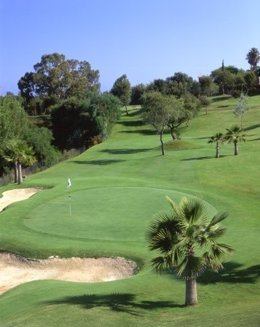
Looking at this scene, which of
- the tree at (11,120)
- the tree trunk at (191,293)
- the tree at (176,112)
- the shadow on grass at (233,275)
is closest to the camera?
the tree trunk at (191,293)

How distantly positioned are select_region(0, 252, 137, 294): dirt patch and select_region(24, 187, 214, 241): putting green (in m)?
2.28

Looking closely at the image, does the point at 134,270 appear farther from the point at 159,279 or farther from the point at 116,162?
Result: the point at 116,162

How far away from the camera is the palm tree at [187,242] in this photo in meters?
15.1

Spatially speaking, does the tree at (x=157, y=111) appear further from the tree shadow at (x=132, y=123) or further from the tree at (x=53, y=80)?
the tree at (x=53, y=80)

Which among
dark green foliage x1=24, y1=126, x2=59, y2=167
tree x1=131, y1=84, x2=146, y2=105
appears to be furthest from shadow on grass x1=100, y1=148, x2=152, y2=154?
tree x1=131, y1=84, x2=146, y2=105

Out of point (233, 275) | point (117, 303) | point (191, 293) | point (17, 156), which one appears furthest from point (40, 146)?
point (191, 293)

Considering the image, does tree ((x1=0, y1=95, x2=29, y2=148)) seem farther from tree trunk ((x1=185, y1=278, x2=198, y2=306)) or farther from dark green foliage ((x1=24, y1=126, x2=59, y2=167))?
tree trunk ((x1=185, y1=278, x2=198, y2=306))

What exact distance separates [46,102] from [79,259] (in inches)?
3784

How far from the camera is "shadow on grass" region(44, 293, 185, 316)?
15.7 meters

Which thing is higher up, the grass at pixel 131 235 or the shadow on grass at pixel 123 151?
the shadow on grass at pixel 123 151

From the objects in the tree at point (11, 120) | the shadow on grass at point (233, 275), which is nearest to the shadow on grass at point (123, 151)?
the tree at point (11, 120)

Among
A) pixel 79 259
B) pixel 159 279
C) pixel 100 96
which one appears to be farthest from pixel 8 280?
pixel 100 96

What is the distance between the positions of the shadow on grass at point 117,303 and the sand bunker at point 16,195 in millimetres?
20668

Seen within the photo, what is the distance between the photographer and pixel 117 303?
1617cm
